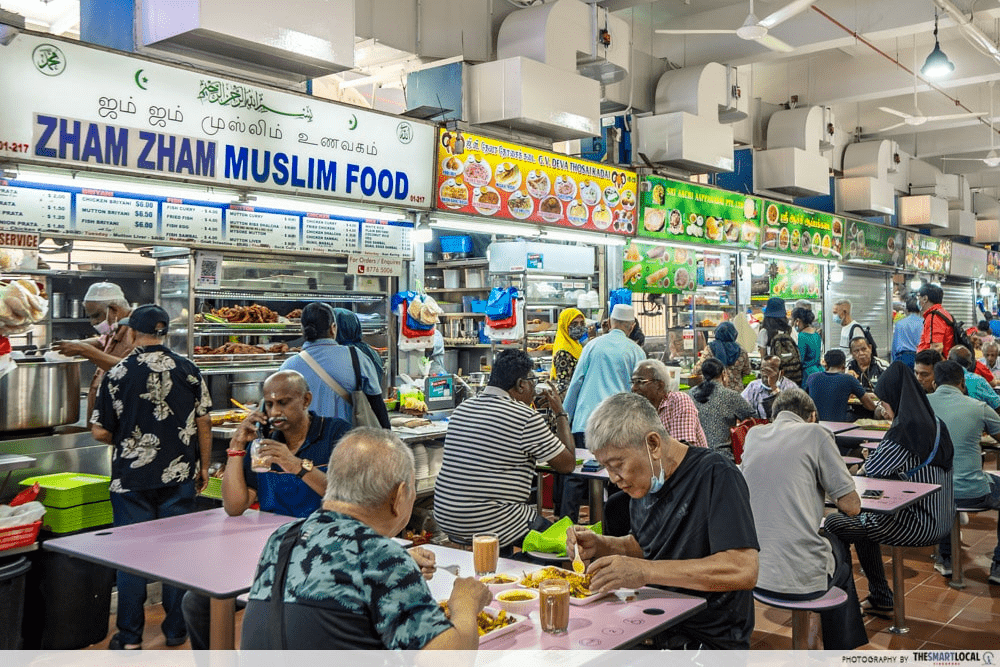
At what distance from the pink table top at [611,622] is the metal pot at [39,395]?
11.1ft

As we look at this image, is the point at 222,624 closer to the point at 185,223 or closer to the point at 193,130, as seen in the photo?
the point at 193,130

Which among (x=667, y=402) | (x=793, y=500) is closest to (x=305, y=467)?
(x=793, y=500)

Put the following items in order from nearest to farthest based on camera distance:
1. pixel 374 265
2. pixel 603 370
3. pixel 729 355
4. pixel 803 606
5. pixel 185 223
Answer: pixel 803 606 < pixel 185 223 < pixel 603 370 < pixel 729 355 < pixel 374 265

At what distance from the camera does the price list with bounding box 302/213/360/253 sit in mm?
7379

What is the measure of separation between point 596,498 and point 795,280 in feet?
30.5

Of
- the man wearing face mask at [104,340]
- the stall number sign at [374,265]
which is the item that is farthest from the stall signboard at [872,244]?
the man wearing face mask at [104,340]

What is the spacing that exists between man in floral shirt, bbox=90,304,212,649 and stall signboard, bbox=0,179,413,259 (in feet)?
4.70

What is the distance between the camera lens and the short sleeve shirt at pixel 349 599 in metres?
2.06

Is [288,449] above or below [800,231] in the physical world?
below

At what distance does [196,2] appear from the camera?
17.6 feet

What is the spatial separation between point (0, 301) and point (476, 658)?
4093mm

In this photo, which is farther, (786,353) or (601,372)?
(786,353)

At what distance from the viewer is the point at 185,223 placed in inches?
259

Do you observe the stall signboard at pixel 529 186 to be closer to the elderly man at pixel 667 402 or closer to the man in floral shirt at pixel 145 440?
the elderly man at pixel 667 402
